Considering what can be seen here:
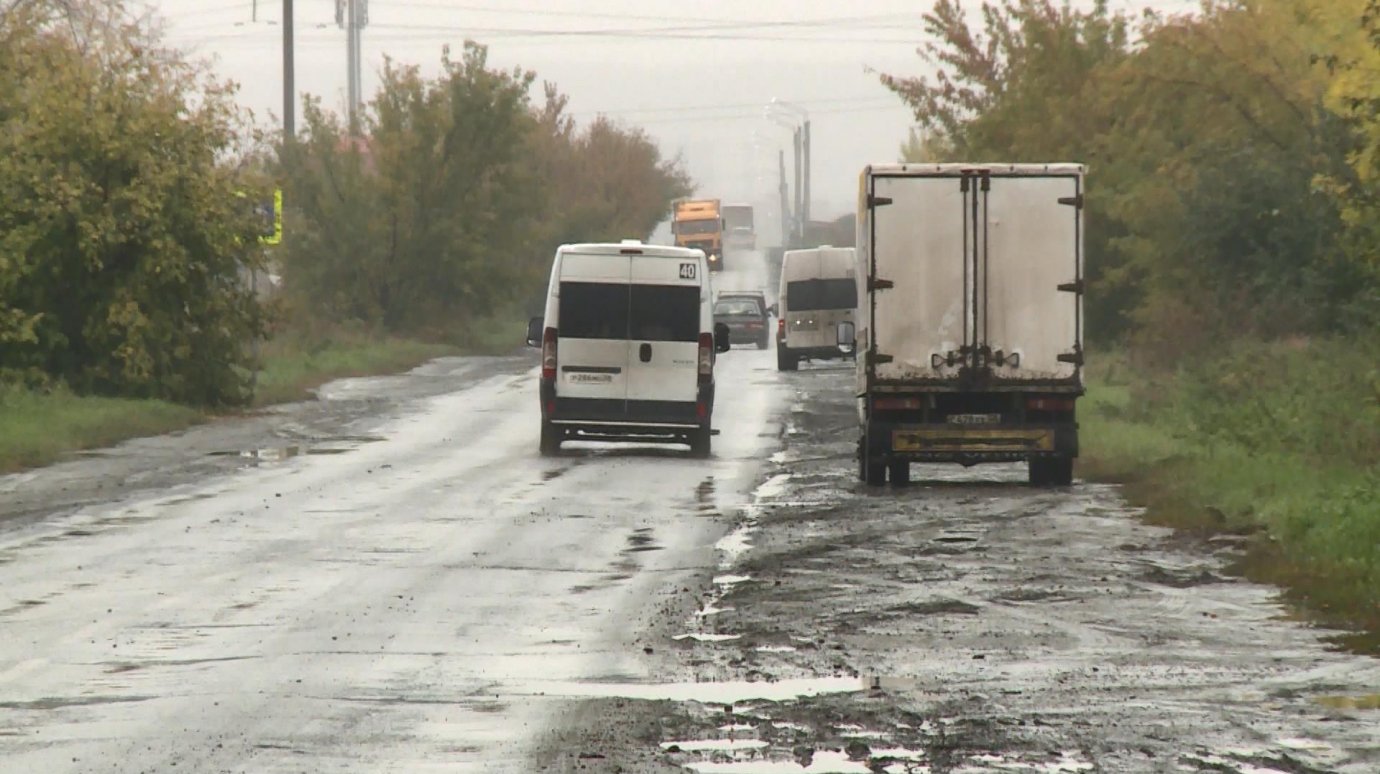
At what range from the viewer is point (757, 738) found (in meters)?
9.02

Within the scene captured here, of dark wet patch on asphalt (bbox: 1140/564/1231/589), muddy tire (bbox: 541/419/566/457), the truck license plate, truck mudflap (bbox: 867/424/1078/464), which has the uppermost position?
the truck license plate

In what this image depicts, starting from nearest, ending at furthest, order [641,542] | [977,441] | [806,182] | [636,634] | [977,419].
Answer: [636,634] < [641,542] < [977,441] < [977,419] < [806,182]

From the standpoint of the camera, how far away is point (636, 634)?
39.8 ft

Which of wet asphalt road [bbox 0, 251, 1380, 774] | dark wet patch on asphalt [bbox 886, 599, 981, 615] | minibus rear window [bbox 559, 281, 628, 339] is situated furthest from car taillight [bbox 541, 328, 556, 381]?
dark wet patch on asphalt [bbox 886, 599, 981, 615]

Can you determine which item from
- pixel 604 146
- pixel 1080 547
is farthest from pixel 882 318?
pixel 604 146

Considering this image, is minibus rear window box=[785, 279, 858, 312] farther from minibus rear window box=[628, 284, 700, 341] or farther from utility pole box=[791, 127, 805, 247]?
utility pole box=[791, 127, 805, 247]

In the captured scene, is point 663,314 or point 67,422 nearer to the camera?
point 663,314

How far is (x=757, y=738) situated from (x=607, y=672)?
74.6 inches

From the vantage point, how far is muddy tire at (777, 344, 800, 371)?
48.0 meters

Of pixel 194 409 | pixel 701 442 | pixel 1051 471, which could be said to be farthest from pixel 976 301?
pixel 194 409

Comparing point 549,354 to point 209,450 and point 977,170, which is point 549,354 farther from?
point 977,170

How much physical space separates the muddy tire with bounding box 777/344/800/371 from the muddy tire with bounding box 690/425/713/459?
68.6 ft

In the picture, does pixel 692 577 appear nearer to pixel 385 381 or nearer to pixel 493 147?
pixel 385 381

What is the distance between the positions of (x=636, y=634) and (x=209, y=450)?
Answer: 15.4m
